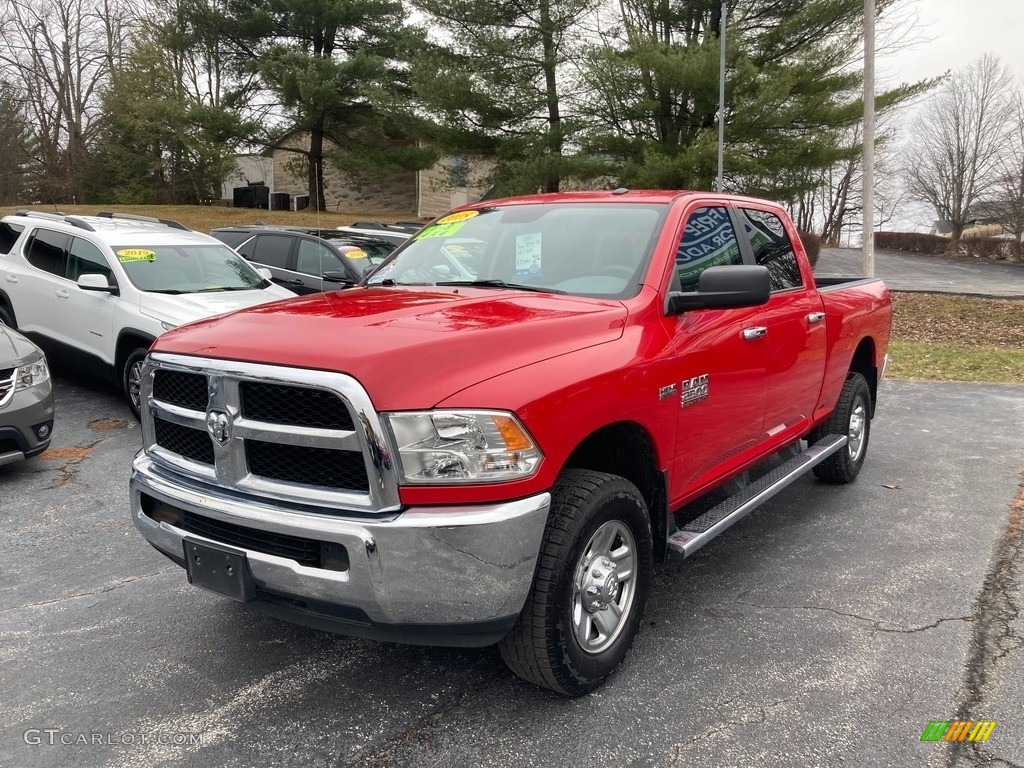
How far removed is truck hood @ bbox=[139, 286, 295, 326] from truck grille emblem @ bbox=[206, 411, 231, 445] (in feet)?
13.1

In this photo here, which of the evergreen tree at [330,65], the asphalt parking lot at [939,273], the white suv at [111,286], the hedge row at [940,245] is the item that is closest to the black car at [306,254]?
the white suv at [111,286]

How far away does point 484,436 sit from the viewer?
2.54 meters

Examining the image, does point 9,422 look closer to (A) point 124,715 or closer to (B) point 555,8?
(A) point 124,715

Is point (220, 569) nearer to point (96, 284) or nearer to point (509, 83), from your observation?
point (96, 284)

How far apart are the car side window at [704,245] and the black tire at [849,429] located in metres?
1.77

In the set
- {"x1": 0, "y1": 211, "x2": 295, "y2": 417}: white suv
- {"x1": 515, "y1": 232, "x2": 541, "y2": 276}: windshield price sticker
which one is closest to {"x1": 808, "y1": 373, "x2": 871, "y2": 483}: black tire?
{"x1": 515, "y1": 232, "x2": 541, "y2": 276}: windshield price sticker

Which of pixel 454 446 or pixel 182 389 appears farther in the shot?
pixel 182 389

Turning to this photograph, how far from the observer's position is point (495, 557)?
2.53 m

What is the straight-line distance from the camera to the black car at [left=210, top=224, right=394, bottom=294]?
11.0 metres

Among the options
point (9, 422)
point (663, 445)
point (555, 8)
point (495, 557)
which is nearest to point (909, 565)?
point (663, 445)

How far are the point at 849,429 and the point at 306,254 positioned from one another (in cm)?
795

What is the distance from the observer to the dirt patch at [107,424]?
7.15 m

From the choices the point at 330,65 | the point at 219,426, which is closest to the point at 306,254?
the point at 219,426

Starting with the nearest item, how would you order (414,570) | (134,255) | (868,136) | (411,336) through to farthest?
1. (414,570)
2. (411,336)
3. (134,255)
4. (868,136)
